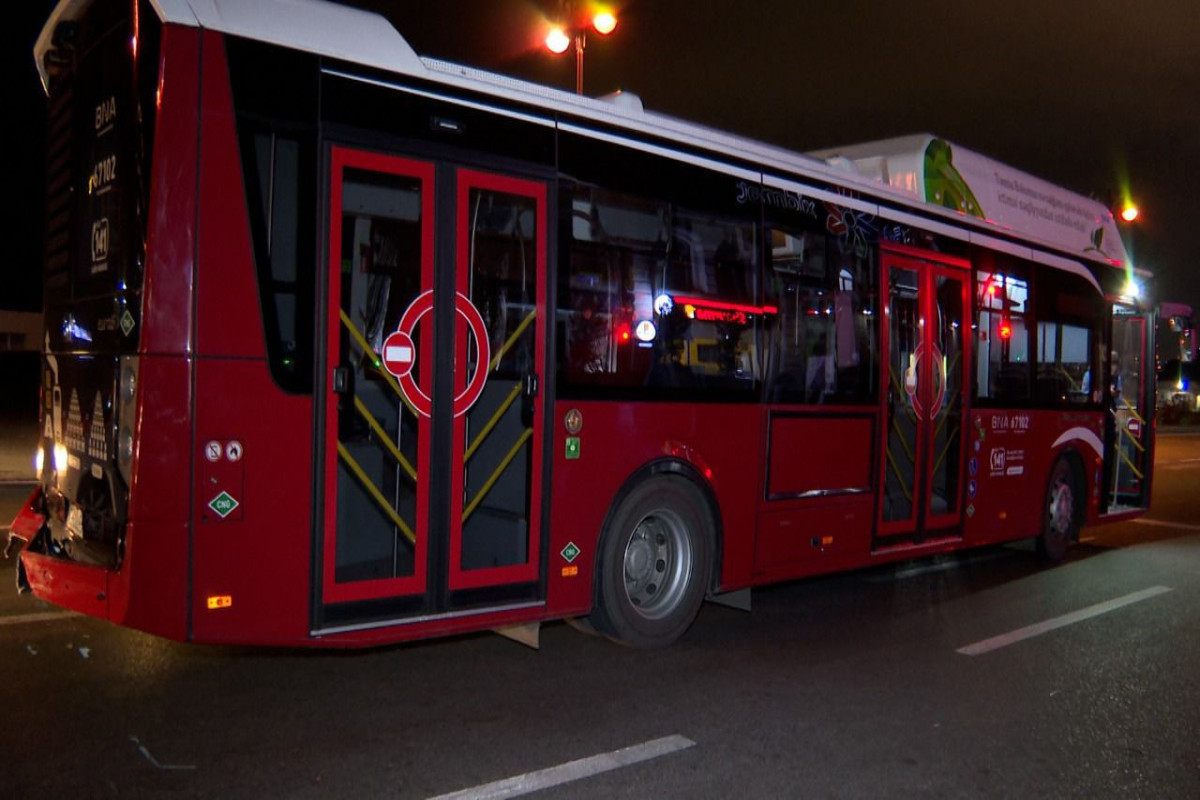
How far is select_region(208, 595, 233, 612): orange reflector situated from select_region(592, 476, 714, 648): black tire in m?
2.31

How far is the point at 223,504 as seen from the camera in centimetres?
470

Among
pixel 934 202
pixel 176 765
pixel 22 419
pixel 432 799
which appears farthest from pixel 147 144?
pixel 22 419

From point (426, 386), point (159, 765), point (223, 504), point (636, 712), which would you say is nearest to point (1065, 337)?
point (636, 712)

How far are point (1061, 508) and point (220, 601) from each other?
30.7 ft

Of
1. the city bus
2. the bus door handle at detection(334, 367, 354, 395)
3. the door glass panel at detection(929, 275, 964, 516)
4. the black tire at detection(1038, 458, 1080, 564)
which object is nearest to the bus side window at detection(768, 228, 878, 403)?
the city bus

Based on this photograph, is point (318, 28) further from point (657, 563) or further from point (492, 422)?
point (657, 563)

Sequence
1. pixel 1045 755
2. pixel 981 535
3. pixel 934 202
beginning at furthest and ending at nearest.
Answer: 1. pixel 981 535
2. pixel 934 202
3. pixel 1045 755

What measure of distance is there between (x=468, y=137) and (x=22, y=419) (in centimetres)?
2407

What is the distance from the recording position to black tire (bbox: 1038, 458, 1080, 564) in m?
10.8

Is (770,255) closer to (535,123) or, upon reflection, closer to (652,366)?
(652,366)

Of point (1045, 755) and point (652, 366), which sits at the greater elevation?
point (652, 366)

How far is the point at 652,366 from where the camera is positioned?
6.49 m

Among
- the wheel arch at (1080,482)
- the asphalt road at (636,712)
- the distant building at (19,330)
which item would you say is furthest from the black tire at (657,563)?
the distant building at (19,330)

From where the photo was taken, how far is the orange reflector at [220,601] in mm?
4703
